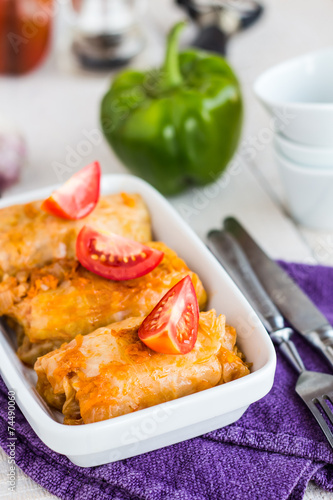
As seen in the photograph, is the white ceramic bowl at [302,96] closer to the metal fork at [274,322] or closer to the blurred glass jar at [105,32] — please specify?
the metal fork at [274,322]

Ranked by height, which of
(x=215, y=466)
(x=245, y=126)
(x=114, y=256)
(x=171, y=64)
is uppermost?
(x=171, y=64)

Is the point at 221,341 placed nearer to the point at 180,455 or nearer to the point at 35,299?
the point at 180,455

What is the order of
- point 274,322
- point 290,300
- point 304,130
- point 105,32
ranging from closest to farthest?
point 274,322
point 290,300
point 304,130
point 105,32

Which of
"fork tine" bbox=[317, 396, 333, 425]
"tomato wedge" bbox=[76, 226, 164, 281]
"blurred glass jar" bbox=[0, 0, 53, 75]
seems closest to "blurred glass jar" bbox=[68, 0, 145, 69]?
"blurred glass jar" bbox=[0, 0, 53, 75]

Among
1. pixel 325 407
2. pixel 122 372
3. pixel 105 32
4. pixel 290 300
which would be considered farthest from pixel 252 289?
pixel 105 32

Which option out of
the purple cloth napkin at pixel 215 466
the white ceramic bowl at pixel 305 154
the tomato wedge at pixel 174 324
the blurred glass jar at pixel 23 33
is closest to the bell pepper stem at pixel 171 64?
the white ceramic bowl at pixel 305 154

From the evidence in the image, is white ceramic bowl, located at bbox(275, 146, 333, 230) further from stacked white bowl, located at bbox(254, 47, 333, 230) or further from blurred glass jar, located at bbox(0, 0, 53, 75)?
blurred glass jar, located at bbox(0, 0, 53, 75)

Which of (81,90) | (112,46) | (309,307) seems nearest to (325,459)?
(309,307)

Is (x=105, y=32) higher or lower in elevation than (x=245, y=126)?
higher

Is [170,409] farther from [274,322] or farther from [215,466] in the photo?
[274,322]
